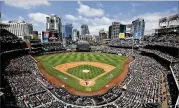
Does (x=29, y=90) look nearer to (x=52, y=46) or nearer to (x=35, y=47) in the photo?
(x=35, y=47)

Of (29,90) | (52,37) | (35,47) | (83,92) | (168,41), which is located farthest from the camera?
(52,37)

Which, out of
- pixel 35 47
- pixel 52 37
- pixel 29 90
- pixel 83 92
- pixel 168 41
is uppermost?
pixel 52 37

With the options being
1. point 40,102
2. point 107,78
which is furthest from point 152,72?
point 40,102

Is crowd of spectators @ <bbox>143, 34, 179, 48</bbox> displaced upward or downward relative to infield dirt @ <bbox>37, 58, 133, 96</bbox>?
upward

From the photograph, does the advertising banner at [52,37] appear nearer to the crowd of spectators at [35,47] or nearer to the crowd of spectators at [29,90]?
the crowd of spectators at [35,47]

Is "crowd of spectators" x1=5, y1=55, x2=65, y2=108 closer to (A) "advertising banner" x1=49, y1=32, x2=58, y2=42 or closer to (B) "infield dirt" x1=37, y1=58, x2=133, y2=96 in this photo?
(B) "infield dirt" x1=37, y1=58, x2=133, y2=96

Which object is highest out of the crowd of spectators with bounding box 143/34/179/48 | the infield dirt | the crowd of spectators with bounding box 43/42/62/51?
the crowd of spectators with bounding box 143/34/179/48

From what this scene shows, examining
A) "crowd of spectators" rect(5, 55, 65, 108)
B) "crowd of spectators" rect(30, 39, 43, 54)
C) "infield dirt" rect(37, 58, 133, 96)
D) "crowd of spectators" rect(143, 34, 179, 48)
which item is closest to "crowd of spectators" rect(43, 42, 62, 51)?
"crowd of spectators" rect(30, 39, 43, 54)

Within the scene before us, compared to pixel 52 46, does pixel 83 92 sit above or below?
below

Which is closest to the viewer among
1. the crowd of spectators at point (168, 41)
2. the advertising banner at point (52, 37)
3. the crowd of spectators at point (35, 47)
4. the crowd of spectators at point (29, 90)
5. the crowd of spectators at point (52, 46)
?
the crowd of spectators at point (29, 90)

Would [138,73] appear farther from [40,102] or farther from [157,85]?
[40,102]

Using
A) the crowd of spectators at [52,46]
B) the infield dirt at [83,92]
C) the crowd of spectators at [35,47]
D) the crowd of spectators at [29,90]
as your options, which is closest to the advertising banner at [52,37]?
the crowd of spectators at [52,46]

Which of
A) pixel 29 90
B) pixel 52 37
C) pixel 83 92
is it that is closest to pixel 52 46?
pixel 52 37
